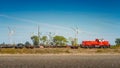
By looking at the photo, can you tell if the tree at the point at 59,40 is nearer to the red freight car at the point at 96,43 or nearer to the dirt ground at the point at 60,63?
the red freight car at the point at 96,43

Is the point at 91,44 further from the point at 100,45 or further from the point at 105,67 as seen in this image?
the point at 105,67

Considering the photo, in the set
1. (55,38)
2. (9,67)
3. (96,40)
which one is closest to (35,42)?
(55,38)

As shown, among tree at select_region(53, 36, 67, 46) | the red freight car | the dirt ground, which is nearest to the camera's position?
the dirt ground

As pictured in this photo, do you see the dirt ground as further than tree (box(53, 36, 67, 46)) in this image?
No

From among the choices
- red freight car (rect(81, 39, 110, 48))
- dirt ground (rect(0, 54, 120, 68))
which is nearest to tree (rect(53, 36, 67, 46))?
red freight car (rect(81, 39, 110, 48))

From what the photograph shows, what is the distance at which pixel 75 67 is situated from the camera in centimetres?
2209

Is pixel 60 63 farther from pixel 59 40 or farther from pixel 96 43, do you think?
pixel 59 40

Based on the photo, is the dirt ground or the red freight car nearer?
the dirt ground

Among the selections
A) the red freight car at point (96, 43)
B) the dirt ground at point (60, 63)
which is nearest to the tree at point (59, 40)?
the red freight car at point (96, 43)

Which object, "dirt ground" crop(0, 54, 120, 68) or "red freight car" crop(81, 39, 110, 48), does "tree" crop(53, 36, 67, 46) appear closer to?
"red freight car" crop(81, 39, 110, 48)

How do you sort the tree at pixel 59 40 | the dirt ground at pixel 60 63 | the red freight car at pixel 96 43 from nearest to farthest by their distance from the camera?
the dirt ground at pixel 60 63, the red freight car at pixel 96 43, the tree at pixel 59 40

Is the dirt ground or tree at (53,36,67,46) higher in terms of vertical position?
tree at (53,36,67,46)

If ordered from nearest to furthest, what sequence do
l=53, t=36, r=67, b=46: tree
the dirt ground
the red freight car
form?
the dirt ground, the red freight car, l=53, t=36, r=67, b=46: tree

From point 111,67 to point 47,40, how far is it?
116348 mm
